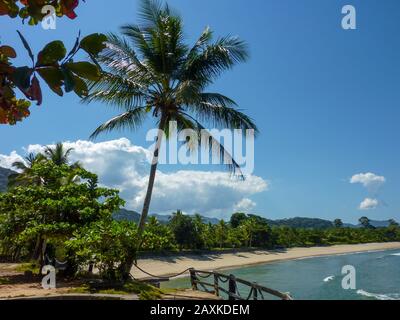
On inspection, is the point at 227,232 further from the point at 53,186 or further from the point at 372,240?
the point at 372,240

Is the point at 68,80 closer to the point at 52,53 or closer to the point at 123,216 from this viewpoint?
the point at 52,53

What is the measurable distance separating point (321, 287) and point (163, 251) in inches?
587

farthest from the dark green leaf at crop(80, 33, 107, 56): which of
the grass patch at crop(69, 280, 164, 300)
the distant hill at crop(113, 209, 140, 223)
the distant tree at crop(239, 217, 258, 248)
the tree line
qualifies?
the distant tree at crop(239, 217, 258, 248)

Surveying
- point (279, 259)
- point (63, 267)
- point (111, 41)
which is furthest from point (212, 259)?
point (111, 41)

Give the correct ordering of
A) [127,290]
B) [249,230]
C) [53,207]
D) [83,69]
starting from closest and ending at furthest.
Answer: [83,69] < [127,290] < [53,207] < [249,230]

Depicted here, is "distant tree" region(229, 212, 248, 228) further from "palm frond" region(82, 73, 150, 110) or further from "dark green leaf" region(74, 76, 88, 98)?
"dark green leaf" region(74, 76, 88, 98)

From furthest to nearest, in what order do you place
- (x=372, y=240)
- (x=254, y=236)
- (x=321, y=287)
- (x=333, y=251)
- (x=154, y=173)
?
(x=372, y=240) < (x=333, y=251) < (x=254, y=236) < (x=321, y=287) < (x=154, y=173)

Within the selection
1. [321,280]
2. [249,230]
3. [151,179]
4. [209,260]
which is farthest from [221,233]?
[151,179]

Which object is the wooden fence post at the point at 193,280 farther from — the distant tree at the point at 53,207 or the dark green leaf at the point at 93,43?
the dark green leaf at the point at 93,43

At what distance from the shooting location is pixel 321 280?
3444 cm

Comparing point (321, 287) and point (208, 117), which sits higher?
point (208, 117)

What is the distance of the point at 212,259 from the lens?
42438mm

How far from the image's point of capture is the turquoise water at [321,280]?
2754 cm

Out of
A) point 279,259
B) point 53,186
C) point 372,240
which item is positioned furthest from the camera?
point 372,240
